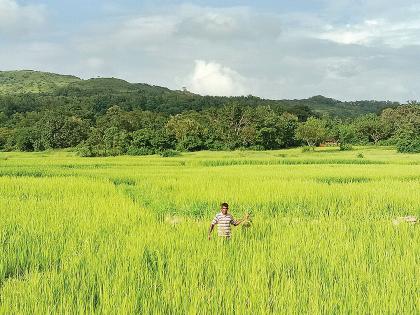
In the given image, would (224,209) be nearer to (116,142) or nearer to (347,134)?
(116,142)

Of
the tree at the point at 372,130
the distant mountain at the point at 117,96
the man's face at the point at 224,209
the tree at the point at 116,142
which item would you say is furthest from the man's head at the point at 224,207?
the distant mountain at the point at 117,96

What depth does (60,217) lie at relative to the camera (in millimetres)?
9070

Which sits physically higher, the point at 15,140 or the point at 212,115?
the point at 212,115

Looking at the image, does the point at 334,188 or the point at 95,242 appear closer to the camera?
the point at 95,242

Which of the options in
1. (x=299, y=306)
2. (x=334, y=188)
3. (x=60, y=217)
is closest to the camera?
(x=299, y=306)

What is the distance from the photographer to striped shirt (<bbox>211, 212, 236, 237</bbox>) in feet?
22.3

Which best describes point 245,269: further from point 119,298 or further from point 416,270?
point 416,270

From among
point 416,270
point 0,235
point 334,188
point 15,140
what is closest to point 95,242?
point 0,235

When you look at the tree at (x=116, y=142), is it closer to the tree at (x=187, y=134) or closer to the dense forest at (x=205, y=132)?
the dense forest at (x=205, y=132)

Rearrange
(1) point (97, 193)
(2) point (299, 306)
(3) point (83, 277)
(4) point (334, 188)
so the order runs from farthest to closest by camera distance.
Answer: (4) point (334, 188)
(1) point (97, 193)
(3) point (83, 277)
(2) point (299, 306)

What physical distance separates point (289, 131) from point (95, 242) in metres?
59.2

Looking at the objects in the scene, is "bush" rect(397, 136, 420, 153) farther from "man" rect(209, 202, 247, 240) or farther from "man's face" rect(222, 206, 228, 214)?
"man's face" rect(222, 206, 228, 214)

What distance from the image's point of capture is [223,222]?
6828 mm

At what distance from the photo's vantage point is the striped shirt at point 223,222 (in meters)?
6.79
